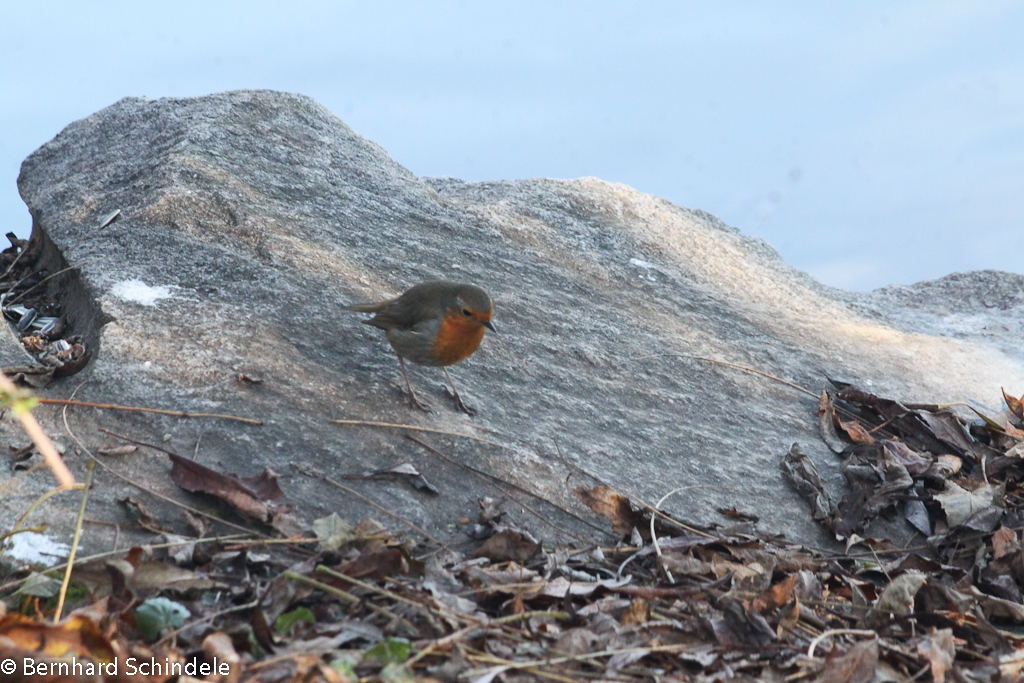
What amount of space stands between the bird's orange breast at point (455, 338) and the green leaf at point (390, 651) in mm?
1733

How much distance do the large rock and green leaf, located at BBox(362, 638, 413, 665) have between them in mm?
810

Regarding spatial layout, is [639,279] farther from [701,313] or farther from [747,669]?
[747,669]

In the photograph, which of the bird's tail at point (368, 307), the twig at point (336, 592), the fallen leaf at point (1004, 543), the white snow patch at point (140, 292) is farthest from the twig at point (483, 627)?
the white snow patch at point (140, 292)

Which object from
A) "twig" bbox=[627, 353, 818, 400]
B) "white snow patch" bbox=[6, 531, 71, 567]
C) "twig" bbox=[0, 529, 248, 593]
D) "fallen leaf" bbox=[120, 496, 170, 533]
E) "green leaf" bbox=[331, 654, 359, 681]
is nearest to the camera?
"green leaf" bbox=[331, 654, 359, 681]

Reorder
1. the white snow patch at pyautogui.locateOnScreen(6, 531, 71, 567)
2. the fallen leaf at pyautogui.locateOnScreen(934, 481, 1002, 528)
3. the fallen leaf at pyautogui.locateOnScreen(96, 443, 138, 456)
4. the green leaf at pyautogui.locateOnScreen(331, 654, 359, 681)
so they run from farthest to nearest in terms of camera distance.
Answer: the fallen leaf at pyautogui.locateOnScreen(934, 481, 1002, 528), the fallen leaf at pyautogui.locateOnScreen(96, 443, 138, 456), the white snow patch at pyautogui.locateOnScreen(6, 531, 71, 567), the green leaf at pyautogui.locateOnScreen(331, 654, 359, 681)

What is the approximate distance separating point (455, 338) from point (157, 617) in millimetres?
1838

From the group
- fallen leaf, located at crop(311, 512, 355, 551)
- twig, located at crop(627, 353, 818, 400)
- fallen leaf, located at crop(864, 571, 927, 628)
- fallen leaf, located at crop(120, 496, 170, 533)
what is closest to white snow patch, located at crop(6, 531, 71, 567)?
fallen leaf, located at crop(120, 496, 170, 533)

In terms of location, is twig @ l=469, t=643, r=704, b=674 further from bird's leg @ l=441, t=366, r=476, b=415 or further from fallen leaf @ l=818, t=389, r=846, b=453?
fallen leaf @ l=818, t=389, r=846, b=453

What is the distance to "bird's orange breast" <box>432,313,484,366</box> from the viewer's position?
12.0ft

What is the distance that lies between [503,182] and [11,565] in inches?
191

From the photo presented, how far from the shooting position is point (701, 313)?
17.6 ft

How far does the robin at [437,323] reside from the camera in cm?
364

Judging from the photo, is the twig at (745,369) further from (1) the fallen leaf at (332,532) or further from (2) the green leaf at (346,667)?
(2) the green leaf at (346,667)

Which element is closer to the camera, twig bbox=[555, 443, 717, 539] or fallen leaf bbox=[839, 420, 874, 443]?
twig bbox=[555, 443, 717, 539]
